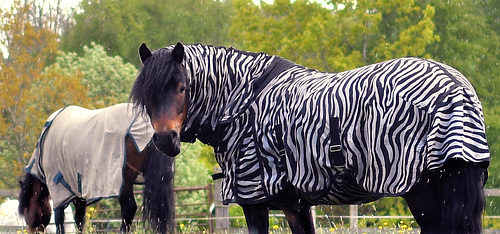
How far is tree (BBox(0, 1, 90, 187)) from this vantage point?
22.6 meters

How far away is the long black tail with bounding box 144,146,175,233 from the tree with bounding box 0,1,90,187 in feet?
43.2

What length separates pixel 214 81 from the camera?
17.3ft

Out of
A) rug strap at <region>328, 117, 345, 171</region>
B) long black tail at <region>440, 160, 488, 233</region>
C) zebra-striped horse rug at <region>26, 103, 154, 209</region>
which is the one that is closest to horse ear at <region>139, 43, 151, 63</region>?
rug strap at <region>328, 117, 345, 171</region>

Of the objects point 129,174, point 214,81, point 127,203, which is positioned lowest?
point 127,203

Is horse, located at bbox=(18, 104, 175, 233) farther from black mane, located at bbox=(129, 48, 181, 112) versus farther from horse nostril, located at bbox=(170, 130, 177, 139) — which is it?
horse nostril, located at bbox=(170, 130, 177, 139)

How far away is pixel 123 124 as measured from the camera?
32.4ft

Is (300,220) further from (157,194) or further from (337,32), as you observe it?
(337,32)

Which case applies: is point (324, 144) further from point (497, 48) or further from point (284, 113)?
point (497, 48)

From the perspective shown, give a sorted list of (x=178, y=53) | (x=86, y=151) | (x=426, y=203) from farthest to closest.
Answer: (x=86, y=151) → (x=178, y=53) → (x=426, y=203)

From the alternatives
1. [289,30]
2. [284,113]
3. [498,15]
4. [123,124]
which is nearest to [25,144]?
[289,30]

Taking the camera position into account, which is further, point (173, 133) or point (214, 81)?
point (214, 81)

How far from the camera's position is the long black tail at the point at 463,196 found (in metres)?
3.95

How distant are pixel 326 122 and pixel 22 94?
2086 cm

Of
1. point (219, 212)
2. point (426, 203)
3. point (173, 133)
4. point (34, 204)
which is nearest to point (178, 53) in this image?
point (173, 133)
